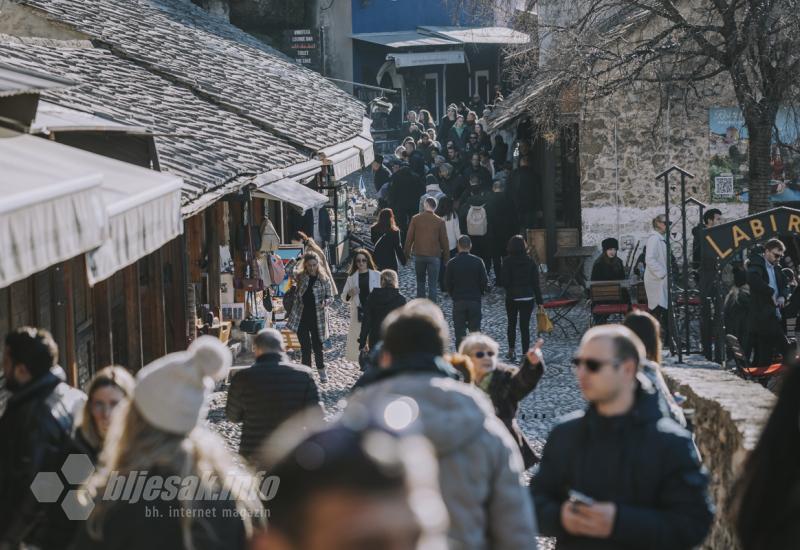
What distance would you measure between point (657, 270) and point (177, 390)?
12919 mm

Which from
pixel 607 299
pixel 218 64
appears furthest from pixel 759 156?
pixel 218 64

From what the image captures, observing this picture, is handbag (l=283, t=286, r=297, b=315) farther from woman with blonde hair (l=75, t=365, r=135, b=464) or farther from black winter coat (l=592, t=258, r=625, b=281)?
woman with blonde hair (l=75, t=365, r=135, b=464)

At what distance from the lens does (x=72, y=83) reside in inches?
339

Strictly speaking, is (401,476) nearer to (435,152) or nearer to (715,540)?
(715,540)

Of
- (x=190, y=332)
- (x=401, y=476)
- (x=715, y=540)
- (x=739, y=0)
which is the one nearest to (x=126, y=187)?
(x=715, y=540)

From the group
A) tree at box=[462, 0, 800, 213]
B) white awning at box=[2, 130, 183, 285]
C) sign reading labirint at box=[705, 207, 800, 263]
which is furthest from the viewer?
tree at box=[462, 0, 800, 213]

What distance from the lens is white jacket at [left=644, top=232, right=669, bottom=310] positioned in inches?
659

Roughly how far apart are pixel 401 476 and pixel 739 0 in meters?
16.5

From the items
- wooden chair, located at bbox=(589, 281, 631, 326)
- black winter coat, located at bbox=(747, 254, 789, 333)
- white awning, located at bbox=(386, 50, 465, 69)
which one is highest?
white awning, located at bbox=(386, 50, 465, 69)

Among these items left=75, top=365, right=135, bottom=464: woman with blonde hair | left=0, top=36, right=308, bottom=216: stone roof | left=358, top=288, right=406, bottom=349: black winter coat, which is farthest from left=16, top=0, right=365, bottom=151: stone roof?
left=75, top=365, right=135, bottom=464: woman with blonde hair

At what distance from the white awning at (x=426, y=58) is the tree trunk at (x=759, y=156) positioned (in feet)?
72.5

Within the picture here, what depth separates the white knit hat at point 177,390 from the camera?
441cm

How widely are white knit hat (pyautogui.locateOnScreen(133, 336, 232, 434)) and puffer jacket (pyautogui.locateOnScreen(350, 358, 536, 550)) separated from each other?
0.66 meters

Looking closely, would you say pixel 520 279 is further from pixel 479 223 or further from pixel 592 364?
pixel 592 364
